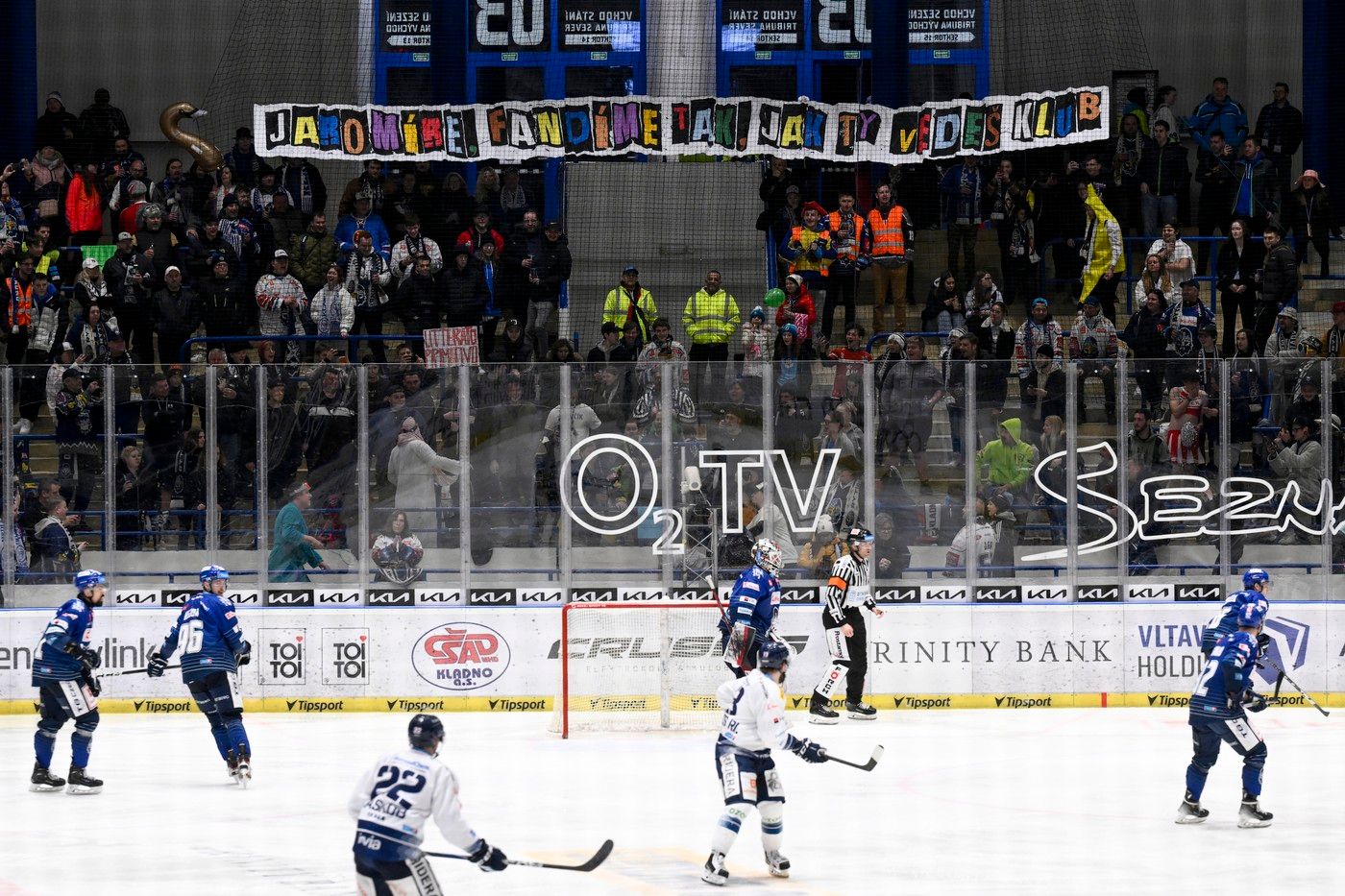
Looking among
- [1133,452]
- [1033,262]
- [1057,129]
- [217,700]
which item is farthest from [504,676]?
[1057,129]

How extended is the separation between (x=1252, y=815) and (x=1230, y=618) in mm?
1320

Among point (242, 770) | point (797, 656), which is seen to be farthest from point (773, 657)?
point (797, 656)

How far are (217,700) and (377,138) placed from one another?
969 centimetres

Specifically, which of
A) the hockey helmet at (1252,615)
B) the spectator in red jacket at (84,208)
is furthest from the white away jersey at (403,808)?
the spectator in red jacket at (84,208)

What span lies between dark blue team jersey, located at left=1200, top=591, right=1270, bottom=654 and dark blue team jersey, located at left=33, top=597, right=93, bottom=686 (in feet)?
26.4

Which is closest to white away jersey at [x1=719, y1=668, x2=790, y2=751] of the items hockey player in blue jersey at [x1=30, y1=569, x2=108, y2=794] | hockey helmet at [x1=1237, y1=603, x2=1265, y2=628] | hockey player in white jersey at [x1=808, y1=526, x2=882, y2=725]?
hockey helmet at [x1=1237, y1=603, x2=1265, y2=628]

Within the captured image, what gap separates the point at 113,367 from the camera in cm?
1789

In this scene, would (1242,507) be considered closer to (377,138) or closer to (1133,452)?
(1133,452)

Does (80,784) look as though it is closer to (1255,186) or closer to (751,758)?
(751,758)

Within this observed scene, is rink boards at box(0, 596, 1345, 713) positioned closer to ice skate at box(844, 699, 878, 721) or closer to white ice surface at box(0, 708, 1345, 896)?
white ice surface at box(0, 708, 1345, 896)

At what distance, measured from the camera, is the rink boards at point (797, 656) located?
18.3 meters

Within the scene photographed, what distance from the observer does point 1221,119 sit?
23922 mm

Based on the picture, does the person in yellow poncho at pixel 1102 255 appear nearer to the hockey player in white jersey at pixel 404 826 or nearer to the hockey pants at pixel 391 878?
the hockey player in white jersey at pixel 404 826

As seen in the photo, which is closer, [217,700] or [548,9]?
[217,700]
